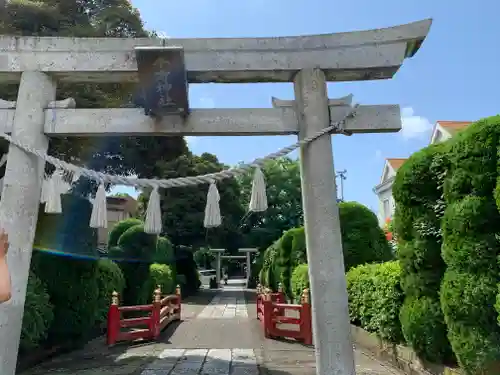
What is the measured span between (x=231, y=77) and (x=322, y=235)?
6.39 ft

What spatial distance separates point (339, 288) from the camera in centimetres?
390

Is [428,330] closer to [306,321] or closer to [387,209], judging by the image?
[306,321]

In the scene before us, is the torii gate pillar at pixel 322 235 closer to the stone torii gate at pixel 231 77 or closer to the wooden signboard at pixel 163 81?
the stone torii gate at pixel 231 77

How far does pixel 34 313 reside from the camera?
18.3 feet

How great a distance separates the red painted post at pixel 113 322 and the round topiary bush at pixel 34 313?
2499 mm

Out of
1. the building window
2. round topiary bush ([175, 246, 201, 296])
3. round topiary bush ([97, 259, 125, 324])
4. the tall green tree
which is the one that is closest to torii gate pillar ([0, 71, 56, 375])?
the tall green tree

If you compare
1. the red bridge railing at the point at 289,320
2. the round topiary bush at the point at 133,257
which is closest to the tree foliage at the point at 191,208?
the round topiary bush at the point at 133,257

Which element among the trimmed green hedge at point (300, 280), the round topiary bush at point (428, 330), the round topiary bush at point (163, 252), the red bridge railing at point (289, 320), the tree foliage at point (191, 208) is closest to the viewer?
the round topiary bush at point (428, 330)

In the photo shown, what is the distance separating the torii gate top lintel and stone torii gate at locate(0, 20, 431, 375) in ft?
0.03

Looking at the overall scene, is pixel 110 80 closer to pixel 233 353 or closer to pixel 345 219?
pixel 233 353

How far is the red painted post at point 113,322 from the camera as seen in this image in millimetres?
8539

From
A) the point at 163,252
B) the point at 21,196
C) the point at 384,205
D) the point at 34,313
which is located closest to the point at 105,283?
the point at 34,313

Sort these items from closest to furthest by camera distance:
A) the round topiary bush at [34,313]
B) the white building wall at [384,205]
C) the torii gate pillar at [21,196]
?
the torii gate pillar at [21,196] → the round topiary bush at [34,313] → the white building wall at [384,205]

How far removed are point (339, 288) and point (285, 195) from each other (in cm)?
2464
